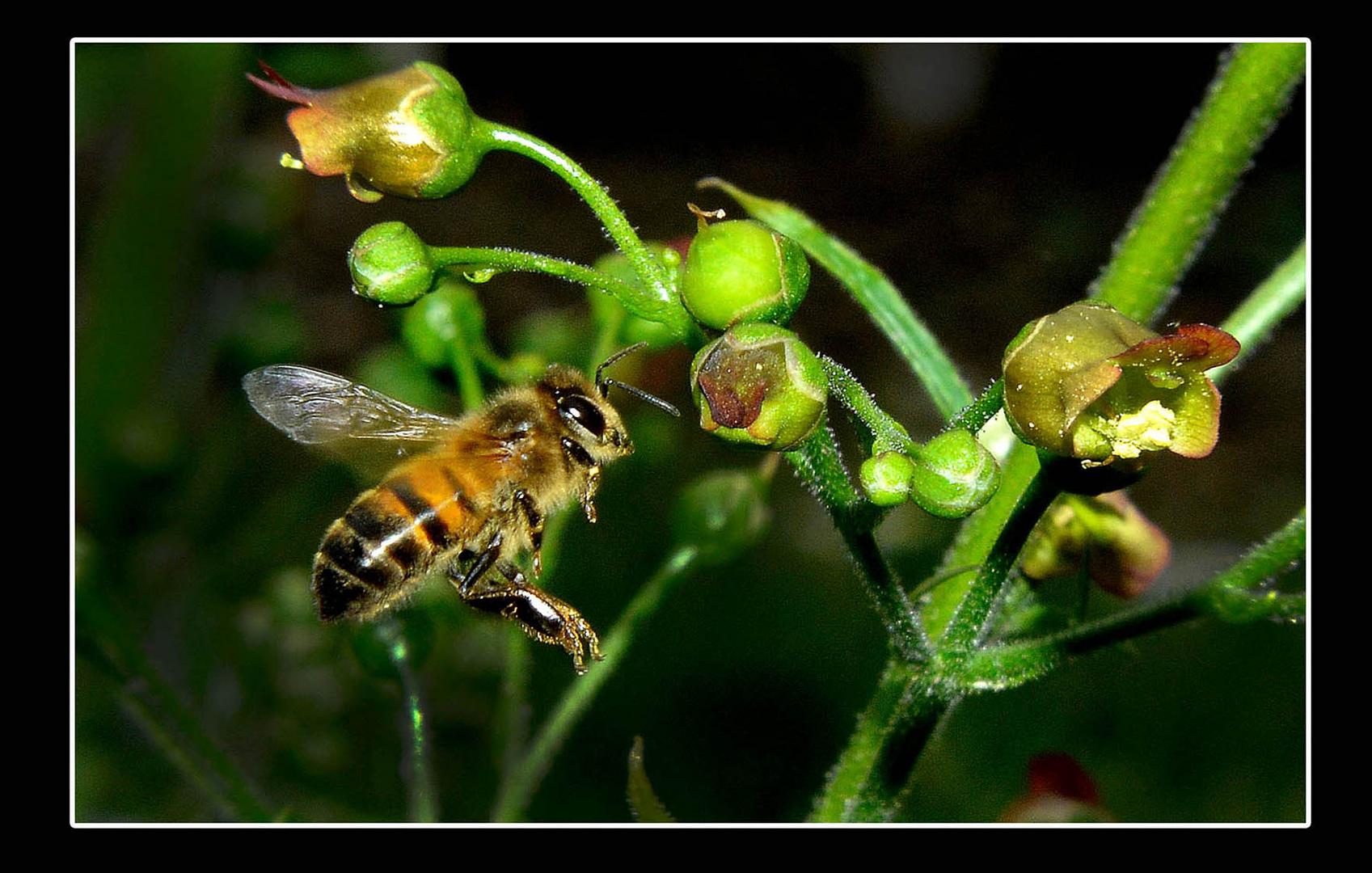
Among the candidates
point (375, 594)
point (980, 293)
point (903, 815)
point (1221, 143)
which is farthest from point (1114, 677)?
point (375, 594)

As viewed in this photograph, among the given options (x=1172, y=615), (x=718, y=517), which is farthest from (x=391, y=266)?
(x=718, y=517)

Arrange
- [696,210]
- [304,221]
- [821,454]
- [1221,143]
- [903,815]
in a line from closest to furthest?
1. [696,210]
2. [821,454]
3. [1221,143]
4. [903,815]
5. [304,221]

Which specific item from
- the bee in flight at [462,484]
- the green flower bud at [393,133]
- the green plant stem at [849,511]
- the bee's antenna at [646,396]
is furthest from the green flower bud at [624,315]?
the green plant stem at [849,511]

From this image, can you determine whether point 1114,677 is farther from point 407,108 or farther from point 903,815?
point 407,108

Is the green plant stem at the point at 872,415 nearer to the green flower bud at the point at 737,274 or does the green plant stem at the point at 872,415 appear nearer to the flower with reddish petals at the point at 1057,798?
the green flower bud at the point at 737,274

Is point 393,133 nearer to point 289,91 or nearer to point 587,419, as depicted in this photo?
point 289,91
